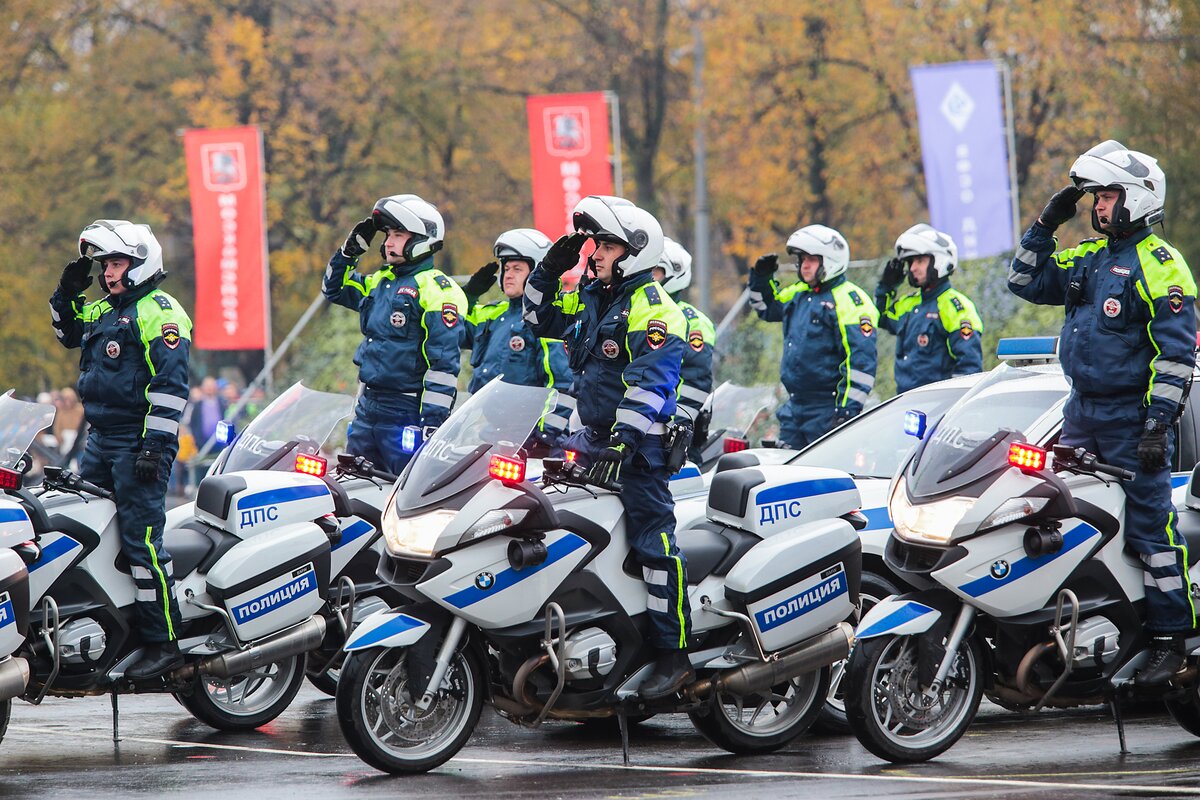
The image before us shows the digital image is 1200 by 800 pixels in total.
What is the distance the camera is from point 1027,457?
23.5 feet

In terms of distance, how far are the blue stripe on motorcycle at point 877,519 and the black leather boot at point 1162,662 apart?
143 centimetres

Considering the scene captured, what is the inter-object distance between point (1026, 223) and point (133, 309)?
2472cm

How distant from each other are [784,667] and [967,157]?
1462cm

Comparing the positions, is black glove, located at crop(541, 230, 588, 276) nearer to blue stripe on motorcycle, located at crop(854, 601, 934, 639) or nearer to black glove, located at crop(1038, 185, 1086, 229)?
blue stripe on motorcycle, located at crop(854, 601, 934, 639)

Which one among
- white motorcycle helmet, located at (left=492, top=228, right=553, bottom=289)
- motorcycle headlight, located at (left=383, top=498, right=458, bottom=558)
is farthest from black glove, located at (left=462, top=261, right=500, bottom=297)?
motorcycle headlight, located at (left=383, top=498, right=458, bottom=558)

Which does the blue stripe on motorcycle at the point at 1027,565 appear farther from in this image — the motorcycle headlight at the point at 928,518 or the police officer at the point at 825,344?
the police officer at the point at 825,344

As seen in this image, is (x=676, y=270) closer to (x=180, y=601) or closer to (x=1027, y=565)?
(x=180, y=601)

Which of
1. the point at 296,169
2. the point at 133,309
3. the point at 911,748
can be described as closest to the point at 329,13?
the point at 296,169

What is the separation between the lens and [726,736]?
7.64 m

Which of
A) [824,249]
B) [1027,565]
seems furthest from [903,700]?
[824,249]

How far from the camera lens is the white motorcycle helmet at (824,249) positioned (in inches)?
487

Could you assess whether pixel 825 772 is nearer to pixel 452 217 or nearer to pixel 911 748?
pixel 911 748

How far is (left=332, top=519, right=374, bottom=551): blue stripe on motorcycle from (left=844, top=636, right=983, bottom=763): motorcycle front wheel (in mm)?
2912

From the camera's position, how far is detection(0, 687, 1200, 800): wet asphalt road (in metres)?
6.77
